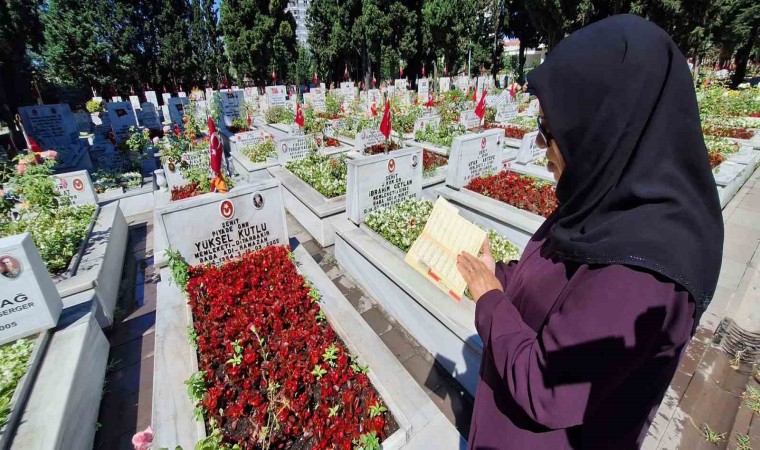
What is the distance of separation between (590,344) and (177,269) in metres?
4.02

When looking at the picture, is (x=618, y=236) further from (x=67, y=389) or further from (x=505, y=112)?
(x=505, y=112)

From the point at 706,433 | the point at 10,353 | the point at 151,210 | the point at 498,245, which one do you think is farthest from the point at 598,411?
the point at 151,210

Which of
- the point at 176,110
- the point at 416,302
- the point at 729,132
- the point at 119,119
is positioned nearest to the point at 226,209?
the point at 416,302

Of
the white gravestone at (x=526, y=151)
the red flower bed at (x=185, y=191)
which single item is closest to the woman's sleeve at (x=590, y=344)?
the red flower bed at (x=185, y=191)

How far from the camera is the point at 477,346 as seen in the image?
285cm

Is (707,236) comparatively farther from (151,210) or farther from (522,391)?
(151,210)

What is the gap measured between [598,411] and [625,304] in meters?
0.45

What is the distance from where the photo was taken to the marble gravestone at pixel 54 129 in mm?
10934

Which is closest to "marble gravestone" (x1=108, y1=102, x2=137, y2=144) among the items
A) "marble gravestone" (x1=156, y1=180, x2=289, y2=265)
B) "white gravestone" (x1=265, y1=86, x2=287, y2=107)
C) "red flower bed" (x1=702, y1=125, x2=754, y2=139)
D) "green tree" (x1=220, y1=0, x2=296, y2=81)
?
"white gravestone" (x1=265, y1=86, x2=287, y2=107)

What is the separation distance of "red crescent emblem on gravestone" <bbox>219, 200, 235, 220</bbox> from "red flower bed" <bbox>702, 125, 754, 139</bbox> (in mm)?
12325

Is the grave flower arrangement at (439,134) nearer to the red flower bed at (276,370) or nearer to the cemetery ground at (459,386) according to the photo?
the cemetery ground at (459,386)

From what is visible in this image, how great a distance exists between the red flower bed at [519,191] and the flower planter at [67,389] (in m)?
5.72

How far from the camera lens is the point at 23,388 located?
254 cm

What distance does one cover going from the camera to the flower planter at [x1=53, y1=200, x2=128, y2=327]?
386cm
